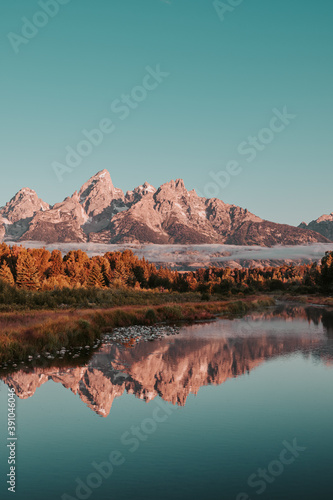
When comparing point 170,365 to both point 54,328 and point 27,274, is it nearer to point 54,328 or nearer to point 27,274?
point 54,328

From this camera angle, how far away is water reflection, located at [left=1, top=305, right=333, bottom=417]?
20.1 metres

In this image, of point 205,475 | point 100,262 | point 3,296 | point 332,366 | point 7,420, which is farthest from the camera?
point 100,262

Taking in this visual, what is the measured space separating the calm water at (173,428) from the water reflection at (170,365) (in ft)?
0.37

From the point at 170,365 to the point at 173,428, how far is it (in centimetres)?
1031

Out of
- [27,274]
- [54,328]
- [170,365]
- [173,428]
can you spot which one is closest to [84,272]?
[27,274]

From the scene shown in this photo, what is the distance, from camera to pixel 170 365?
25.6 metres

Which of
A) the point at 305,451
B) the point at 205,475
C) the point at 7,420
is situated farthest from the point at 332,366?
the point at 7,420

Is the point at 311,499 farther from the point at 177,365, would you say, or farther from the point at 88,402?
the point at 177,365

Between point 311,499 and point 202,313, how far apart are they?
50454mm

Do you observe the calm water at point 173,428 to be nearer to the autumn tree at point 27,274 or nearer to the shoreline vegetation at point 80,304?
the shoreline vegetation at point 80,304

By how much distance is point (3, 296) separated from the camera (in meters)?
52.3

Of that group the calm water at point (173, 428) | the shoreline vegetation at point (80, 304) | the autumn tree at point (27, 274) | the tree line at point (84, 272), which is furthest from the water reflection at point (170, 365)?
the autumn tree at point (27, 274)

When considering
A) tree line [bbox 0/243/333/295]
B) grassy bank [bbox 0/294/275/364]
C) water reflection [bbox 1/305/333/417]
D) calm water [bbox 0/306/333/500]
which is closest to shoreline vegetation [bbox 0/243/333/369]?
grassy bank [bbox 0/294/275/364]

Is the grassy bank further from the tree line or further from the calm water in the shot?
the tree line
